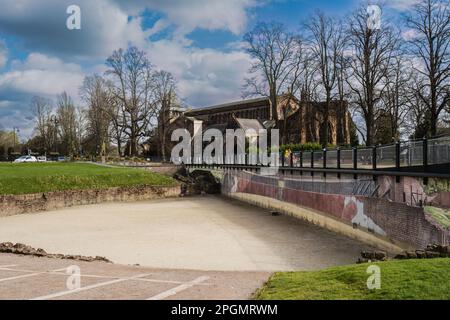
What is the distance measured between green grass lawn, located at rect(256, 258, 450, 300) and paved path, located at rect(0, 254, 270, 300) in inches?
27.5

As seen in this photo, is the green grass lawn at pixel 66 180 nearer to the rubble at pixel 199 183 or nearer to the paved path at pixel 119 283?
the rubble at pixel 199 183

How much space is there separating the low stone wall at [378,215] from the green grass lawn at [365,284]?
6641mm

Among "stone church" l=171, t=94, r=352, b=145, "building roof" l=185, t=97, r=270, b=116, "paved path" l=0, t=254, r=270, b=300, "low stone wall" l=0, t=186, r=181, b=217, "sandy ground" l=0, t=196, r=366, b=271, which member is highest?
"building roof" l=185, t=97, r=270, b=116

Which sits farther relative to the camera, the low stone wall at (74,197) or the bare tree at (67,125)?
the bare tree at (67,125)

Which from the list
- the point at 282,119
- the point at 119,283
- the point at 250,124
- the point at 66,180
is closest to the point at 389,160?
the point at 119,283

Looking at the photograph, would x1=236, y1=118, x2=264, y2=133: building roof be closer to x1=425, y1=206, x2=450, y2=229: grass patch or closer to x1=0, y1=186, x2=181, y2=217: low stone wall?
x1=0, y1=186, x2=181, y2=217: low stone wall

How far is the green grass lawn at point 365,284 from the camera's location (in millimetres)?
7188

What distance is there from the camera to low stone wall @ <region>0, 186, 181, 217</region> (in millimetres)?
34156

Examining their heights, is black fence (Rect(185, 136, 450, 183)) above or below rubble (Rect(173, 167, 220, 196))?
above

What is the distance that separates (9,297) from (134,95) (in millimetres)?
73794

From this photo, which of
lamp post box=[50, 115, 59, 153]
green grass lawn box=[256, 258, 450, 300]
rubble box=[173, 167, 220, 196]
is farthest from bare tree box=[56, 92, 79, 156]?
green grass lawn box=[256, 258, 450, 300]

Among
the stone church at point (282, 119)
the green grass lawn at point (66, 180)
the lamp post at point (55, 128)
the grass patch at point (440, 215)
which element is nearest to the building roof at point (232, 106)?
the stone church at point (282, 119)
